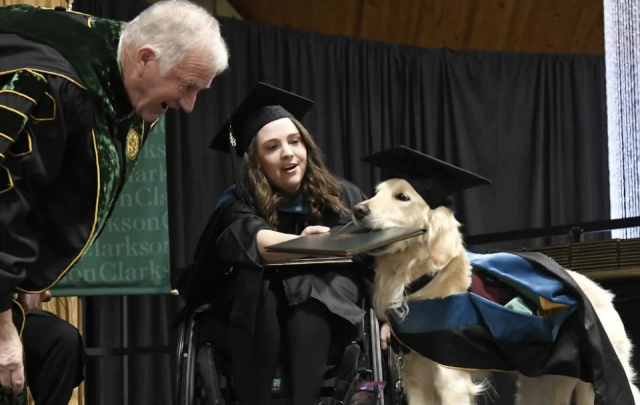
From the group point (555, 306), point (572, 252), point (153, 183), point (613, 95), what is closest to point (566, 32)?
point (613, 95)

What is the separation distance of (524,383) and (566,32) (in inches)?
176

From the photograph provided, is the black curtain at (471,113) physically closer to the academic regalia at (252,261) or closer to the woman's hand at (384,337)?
the academic regalia at (252,261)

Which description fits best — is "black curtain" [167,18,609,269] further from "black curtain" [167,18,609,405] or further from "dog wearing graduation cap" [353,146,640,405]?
"dog wearing graduation cap" [353,146,640,405]

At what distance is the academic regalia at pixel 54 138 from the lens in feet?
6.53

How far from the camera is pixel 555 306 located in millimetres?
2846

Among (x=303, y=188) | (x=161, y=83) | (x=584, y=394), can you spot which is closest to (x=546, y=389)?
(x=584, y=394)

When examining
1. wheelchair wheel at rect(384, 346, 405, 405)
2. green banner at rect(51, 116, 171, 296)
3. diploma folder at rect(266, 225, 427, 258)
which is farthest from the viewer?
green banner at rect(51, 116, 171, 296)

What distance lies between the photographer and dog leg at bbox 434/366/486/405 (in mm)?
2703

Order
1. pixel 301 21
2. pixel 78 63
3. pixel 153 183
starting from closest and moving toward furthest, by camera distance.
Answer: pixel 78 63, pixel 153 183, pixel 301 21

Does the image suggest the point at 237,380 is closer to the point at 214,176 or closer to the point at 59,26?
the point at 59,26

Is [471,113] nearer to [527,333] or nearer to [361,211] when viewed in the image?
[527,333]

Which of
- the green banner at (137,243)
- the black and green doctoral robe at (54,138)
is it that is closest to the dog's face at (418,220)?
the black and green doctoral robe at (54,138)

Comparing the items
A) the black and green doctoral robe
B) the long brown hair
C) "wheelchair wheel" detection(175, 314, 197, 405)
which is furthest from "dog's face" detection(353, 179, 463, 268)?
the black and green doctoral robe

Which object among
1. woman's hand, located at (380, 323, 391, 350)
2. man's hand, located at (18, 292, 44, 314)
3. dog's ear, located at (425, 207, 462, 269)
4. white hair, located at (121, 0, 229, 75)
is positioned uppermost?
white hair, located at (121, 0, 229, 75)
